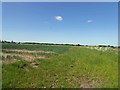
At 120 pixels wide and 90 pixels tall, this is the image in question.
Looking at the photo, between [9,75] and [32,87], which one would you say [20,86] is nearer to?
[32,87]

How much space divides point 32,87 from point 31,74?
243 cm

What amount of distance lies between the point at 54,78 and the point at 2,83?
2871 mm

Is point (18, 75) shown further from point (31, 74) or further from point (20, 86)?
point (20, 86)

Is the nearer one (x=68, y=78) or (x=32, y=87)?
(x=32, y=87)

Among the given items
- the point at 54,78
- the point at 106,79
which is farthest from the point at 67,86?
the point at 106,79

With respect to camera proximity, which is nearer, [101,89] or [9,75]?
[101,89]

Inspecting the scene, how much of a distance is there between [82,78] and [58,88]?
9.10ft

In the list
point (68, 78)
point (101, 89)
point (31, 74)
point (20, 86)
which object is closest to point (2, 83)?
point (20, 86)

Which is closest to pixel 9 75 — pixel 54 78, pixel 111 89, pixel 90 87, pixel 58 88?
pixel 54 78

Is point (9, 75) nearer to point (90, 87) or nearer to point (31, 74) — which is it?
point (31, 74)

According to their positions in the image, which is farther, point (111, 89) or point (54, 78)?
point (54, 78)

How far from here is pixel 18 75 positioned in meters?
13.9

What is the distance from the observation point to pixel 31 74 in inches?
566

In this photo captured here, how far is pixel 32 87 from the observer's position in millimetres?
11984
